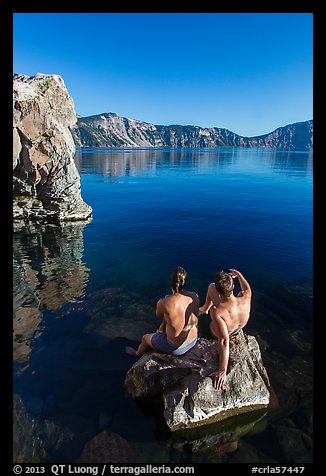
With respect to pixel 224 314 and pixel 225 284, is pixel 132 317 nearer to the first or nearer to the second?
pixel 224 314

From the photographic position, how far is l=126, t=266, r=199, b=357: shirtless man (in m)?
6.24

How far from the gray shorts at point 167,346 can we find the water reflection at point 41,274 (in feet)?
15.0

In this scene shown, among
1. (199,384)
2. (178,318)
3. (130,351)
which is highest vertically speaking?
(178,318)

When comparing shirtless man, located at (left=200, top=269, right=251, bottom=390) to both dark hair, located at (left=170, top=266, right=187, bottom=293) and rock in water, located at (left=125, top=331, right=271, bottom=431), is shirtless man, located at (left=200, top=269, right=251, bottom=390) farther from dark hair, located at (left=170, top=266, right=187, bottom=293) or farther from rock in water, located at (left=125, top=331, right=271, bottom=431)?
dark hair, located at (left=170, top=266, right=187, bottom=293)

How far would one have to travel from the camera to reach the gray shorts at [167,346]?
681 centimetres

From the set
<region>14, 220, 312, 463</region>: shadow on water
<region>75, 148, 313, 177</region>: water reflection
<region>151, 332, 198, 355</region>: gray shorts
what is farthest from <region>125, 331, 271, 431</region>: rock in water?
<region>75, 148, 313, 177</region>: water reflection

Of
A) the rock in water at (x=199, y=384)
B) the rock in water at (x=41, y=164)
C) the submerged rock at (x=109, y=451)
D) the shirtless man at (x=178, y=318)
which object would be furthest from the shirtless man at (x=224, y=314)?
the rock in water at (x=41, y=164)

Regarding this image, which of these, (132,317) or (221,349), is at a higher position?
(221,349)

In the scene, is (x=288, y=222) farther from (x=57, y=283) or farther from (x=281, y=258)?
(x=57, y=283)

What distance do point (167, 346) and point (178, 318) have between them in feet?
3.81

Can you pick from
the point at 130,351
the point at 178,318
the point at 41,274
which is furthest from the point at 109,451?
the point at 41,274

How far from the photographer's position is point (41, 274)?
14453 millimetres

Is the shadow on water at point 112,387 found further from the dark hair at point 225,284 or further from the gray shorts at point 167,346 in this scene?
the dark hair at point 225,284

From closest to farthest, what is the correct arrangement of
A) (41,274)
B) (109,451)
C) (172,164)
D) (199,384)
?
(109,451)
(199,384)
(41,274)
(172,164)
